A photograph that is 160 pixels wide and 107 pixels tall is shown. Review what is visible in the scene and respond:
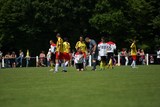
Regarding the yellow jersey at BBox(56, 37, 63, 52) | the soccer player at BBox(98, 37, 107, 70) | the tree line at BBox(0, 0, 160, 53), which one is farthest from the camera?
the tree line at BBox(0, 0, 160, 53)

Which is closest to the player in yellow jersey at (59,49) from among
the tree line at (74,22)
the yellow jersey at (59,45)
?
the yellow jersey at (59,45)

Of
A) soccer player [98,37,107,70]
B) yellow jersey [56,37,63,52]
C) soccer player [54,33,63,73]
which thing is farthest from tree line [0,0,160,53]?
yellow jersey [56,37,63,52]

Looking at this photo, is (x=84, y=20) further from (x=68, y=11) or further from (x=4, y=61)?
(x=4, y=61)

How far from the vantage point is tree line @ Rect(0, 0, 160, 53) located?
63.8 meters

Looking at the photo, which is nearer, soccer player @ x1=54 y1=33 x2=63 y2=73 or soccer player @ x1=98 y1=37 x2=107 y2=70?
soccer player @ x1=54 y1=33 x2=63 y2=73

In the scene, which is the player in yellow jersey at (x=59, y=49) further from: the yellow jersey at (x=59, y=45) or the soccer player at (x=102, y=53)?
the soccer player at (x=102, y=53)

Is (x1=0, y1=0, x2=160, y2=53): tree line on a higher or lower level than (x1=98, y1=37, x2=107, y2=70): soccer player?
higher

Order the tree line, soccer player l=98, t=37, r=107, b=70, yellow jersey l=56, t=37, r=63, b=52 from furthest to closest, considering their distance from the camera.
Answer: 1. the tree line
2. soccer player l=98, t=37, r=107, b=70
3. yellow jersey l=56, t=37, r=63, b=52

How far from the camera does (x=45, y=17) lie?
63.8 meters

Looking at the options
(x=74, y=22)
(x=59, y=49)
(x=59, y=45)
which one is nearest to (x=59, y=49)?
(x=59, y=49)

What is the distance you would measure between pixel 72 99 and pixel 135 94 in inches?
67.7

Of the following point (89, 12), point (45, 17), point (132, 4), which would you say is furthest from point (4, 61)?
point (132, 4)

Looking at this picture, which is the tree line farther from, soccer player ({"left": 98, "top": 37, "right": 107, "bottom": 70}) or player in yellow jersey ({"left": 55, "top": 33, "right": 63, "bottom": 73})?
player in yellow jersey ({"left": 55, "top": 33, "right": 63, "bottom": 73})

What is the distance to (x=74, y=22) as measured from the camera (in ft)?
214
